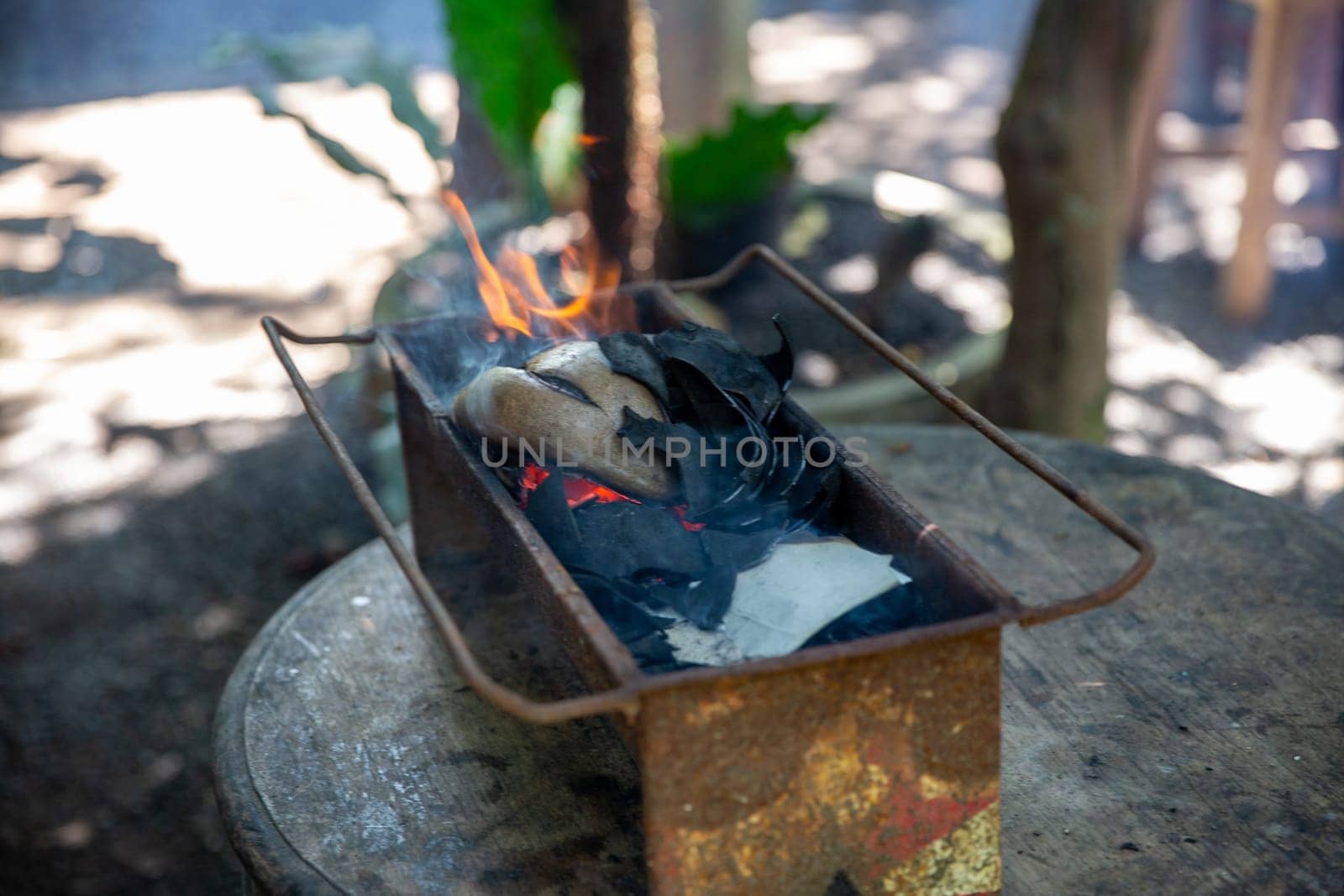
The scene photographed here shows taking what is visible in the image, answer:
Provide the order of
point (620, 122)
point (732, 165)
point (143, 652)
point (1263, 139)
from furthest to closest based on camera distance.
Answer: point (1263, 139) → point (732, 165) → point (620, 122) → point (143, 652)

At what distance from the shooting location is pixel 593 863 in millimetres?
1573

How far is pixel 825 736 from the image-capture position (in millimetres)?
1317

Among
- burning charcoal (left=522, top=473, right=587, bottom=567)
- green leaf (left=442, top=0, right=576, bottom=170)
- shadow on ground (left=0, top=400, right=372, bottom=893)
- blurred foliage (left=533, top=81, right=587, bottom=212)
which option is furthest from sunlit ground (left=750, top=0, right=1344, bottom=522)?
shadow on ground (left=0, top=400, right=372, bottom=893)

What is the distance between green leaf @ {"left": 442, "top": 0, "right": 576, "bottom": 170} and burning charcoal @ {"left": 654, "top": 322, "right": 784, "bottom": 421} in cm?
259

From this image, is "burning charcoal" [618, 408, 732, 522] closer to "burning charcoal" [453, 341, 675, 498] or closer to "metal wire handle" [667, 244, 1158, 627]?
"burning charcoal" [453, 341, 675, 498]

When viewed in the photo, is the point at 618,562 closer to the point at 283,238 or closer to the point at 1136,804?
the point at 1136,804

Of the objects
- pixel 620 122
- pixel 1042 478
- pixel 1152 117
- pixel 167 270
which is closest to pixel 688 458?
pixel 1042 478

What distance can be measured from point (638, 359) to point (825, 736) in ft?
2.18

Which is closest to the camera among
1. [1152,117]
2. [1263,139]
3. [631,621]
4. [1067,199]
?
[631,621]

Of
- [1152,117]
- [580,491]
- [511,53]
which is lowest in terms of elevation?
[1152,117]

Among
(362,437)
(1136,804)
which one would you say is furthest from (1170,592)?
(362,437)

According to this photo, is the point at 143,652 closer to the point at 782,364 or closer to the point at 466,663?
the point at 782,364

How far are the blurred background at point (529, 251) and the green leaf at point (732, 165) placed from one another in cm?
1

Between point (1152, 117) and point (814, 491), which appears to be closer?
point (814, 491)
